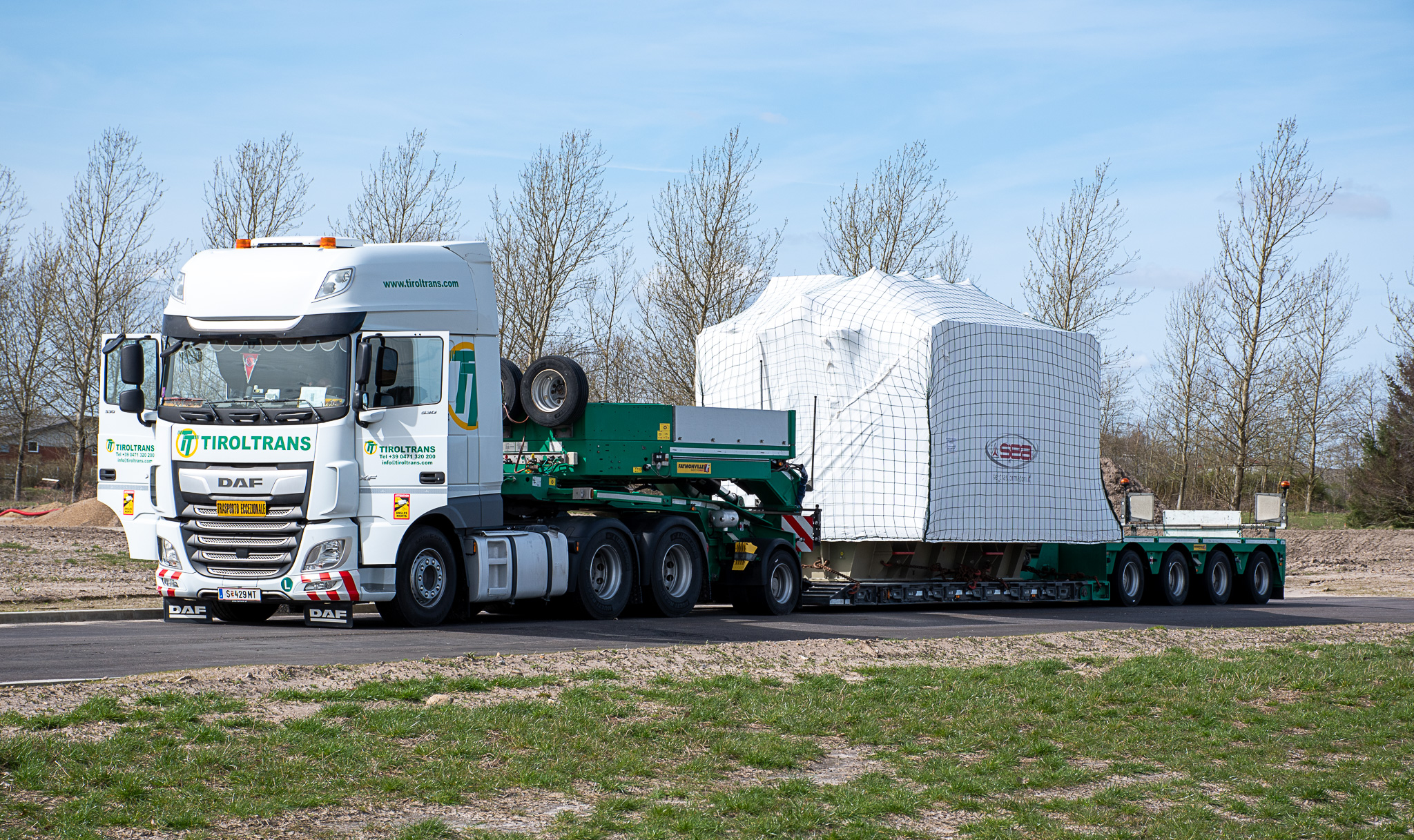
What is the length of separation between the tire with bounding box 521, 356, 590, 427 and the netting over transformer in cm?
521

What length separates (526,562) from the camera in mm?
15555

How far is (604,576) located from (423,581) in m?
2.97

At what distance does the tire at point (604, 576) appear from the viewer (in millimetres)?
16328

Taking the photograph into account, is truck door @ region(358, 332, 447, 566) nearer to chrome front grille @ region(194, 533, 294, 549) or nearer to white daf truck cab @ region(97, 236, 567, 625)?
white daf truck cab @ region(97, 236, 567, 625)

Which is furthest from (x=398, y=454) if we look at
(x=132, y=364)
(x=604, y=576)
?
(x=604, y=576)

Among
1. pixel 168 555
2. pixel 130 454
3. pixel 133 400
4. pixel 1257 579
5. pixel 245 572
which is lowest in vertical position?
pixel 1257 579

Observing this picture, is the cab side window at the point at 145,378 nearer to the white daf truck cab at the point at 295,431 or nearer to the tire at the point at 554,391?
the white daf truck cab at the point at 295,431

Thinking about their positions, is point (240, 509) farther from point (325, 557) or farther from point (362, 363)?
point (362, 363)

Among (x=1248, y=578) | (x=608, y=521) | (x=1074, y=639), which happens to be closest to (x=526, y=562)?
(x=608, y=521)

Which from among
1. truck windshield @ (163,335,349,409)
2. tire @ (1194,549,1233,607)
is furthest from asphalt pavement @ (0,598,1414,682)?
tire @ (1194,549,1233,607)

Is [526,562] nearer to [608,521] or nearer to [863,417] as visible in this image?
[608,521]

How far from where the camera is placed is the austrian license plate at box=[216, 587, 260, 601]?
45.7 ft

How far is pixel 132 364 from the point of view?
1417 cm

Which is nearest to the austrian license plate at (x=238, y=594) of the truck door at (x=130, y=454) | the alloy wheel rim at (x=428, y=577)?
the truck door at (x=130, y=454)
